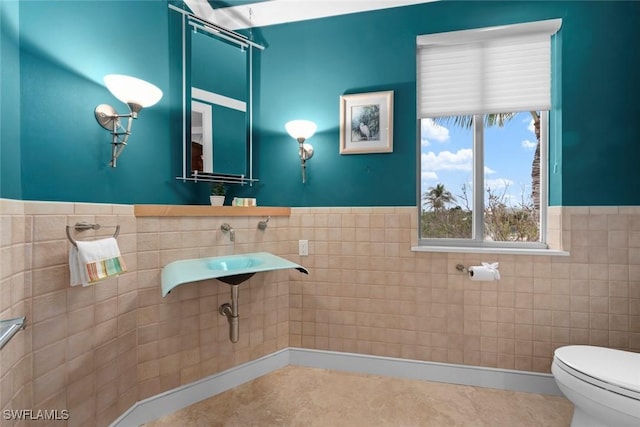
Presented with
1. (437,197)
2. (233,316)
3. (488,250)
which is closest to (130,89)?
(233,316)

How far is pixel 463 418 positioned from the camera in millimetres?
1687

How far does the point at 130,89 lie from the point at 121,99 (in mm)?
71

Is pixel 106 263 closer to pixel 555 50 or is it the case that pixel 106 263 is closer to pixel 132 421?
pixel 132 421

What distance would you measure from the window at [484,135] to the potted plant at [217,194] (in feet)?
4.77

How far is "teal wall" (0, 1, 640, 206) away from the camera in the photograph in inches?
49.3

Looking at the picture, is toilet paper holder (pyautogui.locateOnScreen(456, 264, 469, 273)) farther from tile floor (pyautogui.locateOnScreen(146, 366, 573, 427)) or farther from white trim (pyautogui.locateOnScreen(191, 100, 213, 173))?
white trim (pyautogui.locateOnScreen(191, 100, 213, 173))

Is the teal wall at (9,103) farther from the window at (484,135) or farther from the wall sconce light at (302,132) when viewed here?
the window at (484,135)

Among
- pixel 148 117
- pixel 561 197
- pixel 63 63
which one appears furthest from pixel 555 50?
pixel 63 63

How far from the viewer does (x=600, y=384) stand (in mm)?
1270

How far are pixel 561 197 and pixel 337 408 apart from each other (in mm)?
1907

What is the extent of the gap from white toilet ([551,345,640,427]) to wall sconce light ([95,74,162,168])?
239cm

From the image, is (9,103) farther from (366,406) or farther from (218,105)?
(366,406)

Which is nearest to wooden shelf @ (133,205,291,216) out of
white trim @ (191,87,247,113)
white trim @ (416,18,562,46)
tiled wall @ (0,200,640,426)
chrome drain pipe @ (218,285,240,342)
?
tiled wall @ (0,200,640,426)

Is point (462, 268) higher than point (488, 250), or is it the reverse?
point (488, 250)
